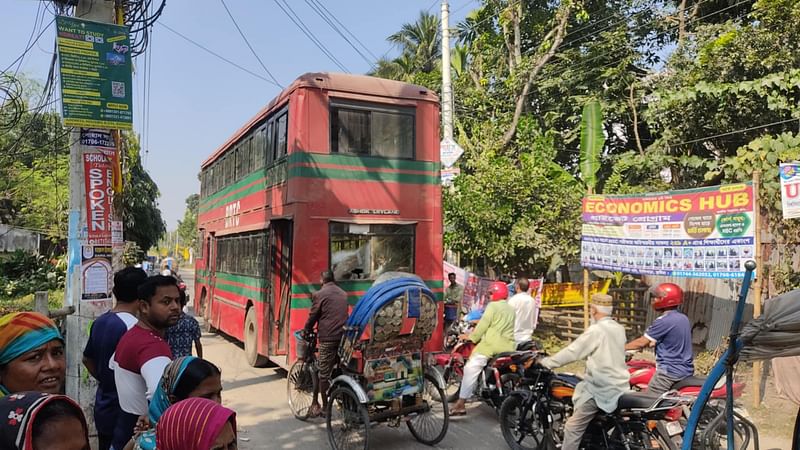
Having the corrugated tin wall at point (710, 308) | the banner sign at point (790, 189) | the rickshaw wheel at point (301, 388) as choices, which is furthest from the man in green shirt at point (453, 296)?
the banner sign at point (790, 189)

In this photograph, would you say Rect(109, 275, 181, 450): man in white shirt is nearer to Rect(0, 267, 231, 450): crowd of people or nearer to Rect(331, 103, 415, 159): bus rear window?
Rect(0, 267, 231, 450): crowd of people

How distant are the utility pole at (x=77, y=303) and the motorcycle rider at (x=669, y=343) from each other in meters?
5.15

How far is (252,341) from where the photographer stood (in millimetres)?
9430

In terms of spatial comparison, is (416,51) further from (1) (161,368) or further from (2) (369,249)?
(1) (161,368)

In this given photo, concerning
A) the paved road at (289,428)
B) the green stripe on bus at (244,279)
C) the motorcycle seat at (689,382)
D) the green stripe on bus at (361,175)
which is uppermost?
the green stripe on bus at (361,175)

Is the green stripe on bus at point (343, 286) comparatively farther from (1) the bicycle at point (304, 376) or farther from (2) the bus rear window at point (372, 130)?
(2) the bus rear window at point (372, 130)

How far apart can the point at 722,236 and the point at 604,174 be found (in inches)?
336

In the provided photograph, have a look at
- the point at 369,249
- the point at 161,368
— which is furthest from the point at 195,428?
the point at 369,249

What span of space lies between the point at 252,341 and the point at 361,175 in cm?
376

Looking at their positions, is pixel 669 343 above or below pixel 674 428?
above

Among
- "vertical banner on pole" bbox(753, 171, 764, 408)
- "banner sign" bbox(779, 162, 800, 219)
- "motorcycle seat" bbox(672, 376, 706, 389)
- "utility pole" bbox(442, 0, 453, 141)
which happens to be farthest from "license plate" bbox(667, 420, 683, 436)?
"utility pole" bbox(442, 0, 453, 141)

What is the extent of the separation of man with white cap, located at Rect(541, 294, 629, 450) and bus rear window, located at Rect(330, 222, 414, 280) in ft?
12.3

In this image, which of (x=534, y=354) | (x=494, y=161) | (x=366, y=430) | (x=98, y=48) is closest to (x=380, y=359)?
(x=366, y=430)

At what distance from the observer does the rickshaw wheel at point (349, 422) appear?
198 inches
